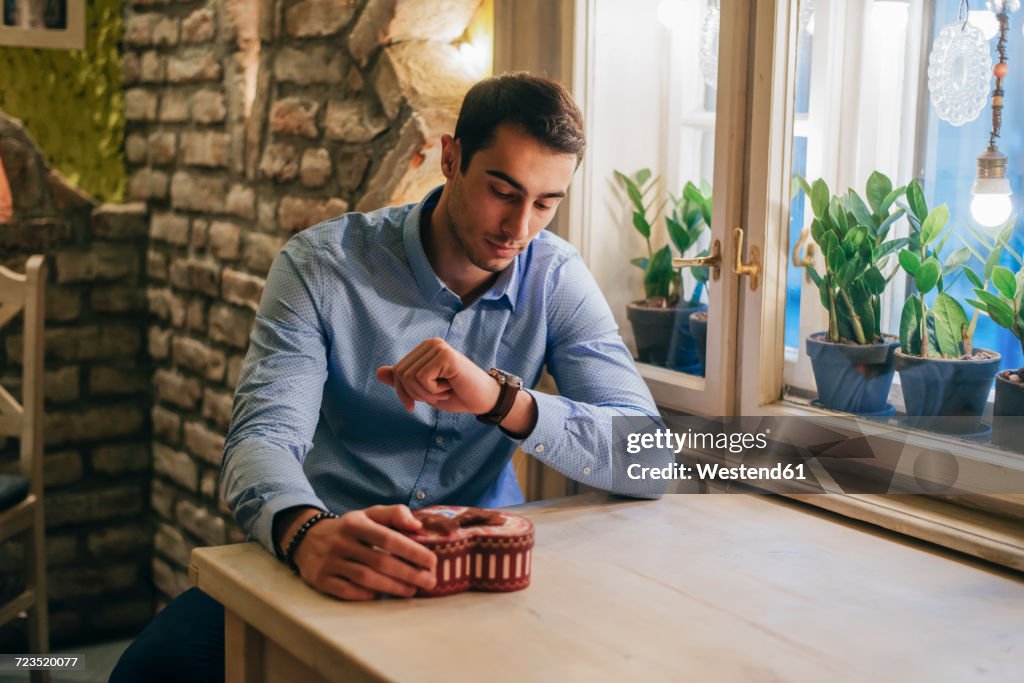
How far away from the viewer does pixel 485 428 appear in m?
1.94

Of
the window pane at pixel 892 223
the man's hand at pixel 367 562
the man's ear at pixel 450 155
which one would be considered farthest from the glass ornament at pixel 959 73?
the man's hand at pixel 367 562

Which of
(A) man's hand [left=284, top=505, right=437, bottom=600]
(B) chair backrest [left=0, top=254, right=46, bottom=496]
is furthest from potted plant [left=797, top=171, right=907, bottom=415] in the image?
(B) chair backrest [left=0, top=254, right=46, bottom=496]

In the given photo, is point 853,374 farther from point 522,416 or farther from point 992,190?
point 522,416

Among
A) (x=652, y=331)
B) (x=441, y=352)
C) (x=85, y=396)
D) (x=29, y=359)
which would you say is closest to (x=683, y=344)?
(x=652, y=331)

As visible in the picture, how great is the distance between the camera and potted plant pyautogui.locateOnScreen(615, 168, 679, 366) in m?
2.37

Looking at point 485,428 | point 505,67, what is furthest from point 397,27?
point 485,428

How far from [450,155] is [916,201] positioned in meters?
0.81

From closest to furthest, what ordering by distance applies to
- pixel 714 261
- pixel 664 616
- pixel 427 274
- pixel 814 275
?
pixel 664 616 → pixel 427 274 → pixel 814 275 → pixel 714 261

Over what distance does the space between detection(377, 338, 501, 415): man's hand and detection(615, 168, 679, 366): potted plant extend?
779mm

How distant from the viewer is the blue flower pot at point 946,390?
5.78 ft

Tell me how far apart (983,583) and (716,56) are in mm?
1156

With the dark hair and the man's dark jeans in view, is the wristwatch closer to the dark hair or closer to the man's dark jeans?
the dark hair

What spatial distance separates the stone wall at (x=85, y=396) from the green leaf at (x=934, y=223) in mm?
2556

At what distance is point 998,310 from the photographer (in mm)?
1718
